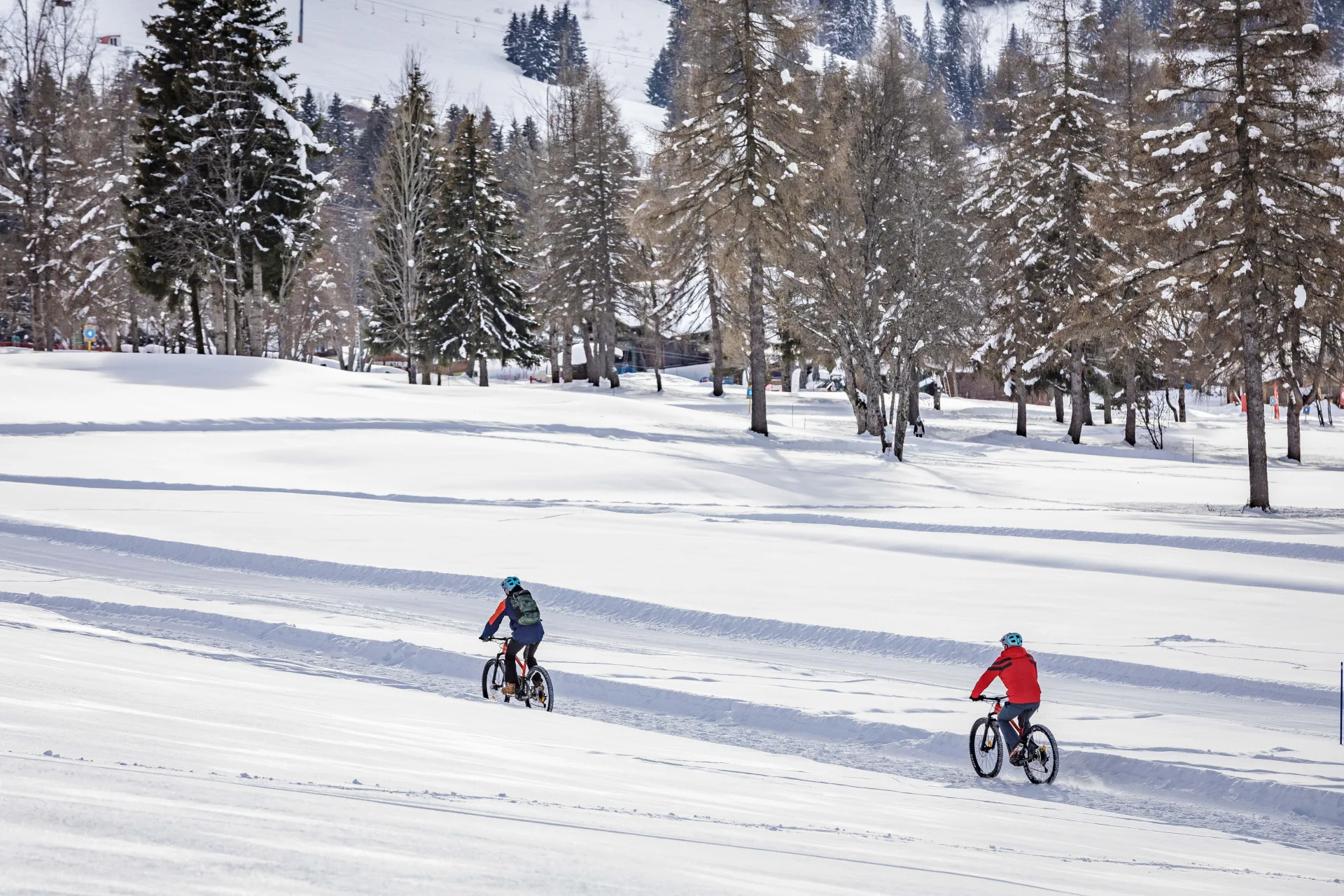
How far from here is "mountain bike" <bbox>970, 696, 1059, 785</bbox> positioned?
8.72 metres

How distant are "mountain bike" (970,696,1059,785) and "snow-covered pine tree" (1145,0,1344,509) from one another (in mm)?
17846

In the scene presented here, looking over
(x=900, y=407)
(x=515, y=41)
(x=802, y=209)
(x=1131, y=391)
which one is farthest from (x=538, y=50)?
(x=900, y=407)

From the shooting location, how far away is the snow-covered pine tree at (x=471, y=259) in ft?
164

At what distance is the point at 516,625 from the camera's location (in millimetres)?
9953

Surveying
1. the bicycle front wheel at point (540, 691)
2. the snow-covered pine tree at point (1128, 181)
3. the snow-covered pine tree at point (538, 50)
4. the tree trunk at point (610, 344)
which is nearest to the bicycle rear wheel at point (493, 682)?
the bicycle front wheel at point (540, 691)

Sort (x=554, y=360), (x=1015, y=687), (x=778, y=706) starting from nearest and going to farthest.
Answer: (x=1015, y=687), (x=778, y=706), (x=554, y=360)

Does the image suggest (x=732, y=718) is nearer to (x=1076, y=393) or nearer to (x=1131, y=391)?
(x=1076, y=393)

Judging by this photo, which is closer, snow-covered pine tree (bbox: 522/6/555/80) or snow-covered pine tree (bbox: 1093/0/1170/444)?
snow-covered pine tree (bbox: 1093/0/1170/444)

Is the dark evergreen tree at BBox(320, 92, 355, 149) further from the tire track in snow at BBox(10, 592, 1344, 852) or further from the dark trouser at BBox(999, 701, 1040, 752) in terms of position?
the dark trouser at BBox(999, 701, 1040, 752)

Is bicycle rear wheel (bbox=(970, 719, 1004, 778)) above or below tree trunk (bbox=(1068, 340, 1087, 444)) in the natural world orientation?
below

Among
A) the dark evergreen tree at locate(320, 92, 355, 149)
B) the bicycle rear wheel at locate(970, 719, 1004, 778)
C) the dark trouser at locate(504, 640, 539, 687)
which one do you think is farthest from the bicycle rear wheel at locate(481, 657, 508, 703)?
the dark evergreen tree at locate(320, 92, 355, 149)

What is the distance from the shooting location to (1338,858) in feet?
23.7

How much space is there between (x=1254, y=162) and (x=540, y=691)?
20.8 m

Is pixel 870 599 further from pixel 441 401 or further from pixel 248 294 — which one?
pixel 248 294
